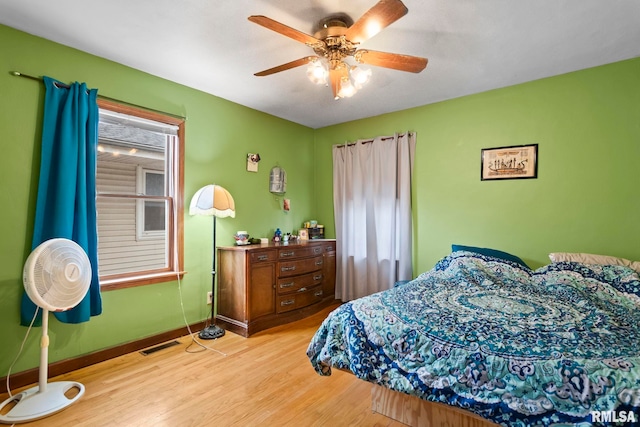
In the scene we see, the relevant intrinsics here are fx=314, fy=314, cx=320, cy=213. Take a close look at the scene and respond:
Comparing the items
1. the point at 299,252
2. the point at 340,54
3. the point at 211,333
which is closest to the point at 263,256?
the point at 299,252

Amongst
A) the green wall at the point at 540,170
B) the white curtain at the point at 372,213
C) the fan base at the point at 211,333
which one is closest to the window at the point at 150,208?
the fan base at the point at 211,333

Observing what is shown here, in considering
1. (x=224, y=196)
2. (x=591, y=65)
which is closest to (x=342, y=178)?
(x=224, y=196)

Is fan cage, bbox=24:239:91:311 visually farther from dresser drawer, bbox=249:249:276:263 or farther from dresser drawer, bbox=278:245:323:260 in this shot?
dresser drawer, bbox=278:245:323:260

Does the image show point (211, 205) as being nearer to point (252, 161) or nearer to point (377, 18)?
point (252, 161)

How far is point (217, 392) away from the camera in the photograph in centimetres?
210

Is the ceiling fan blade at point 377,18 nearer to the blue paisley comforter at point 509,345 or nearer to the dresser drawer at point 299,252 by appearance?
the blue paisley comforter at point 509,345

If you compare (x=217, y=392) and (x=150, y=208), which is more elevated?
(x=150, y=208)

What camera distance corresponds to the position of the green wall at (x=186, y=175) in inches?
84.8

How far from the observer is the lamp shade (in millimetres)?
2941

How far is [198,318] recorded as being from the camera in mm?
3211

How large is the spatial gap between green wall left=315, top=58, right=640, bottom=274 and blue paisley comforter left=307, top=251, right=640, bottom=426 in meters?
0.57

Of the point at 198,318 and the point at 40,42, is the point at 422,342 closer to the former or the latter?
the point at 198,318

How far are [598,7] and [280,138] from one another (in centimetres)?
313

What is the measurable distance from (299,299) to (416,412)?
6.39 feet
